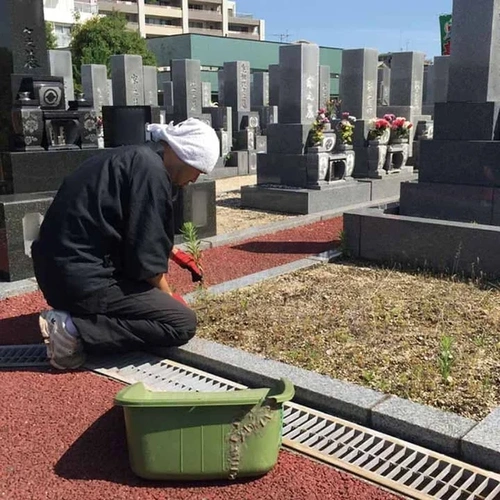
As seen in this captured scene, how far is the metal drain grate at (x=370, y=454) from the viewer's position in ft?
8.02

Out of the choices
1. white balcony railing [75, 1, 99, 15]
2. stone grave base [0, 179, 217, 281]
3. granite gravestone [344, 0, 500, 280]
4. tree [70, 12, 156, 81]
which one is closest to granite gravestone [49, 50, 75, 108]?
stone grave base [0, 179, 217, 281]

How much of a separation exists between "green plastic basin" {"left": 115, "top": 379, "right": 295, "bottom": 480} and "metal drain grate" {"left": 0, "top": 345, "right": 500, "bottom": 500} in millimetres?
345

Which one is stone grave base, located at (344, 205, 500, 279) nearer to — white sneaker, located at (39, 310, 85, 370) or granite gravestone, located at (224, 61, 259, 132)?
white sneaker, located at (39, 310, 85, 370)

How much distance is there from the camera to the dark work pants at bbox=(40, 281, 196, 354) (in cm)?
333

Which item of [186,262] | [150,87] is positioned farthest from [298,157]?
[150,87]

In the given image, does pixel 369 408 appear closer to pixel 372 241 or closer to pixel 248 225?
pixel 372 241

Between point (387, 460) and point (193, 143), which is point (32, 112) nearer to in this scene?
point (193, 143)

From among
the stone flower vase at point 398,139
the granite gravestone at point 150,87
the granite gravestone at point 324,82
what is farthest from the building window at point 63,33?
the stone flower vase at point 398,139

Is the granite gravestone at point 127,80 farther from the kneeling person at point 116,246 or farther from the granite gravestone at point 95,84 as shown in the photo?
the kneeling person at point 116,246

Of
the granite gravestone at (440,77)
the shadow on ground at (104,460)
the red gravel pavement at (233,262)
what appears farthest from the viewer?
the granite gravestone at (440,77)

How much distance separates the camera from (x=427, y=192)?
21.7ft

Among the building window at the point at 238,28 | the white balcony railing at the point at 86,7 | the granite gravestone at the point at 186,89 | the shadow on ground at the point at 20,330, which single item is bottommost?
the shadow on ground at the point at 20,330

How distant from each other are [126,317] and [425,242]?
312 centimetres

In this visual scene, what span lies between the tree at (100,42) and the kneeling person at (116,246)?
30.1m
